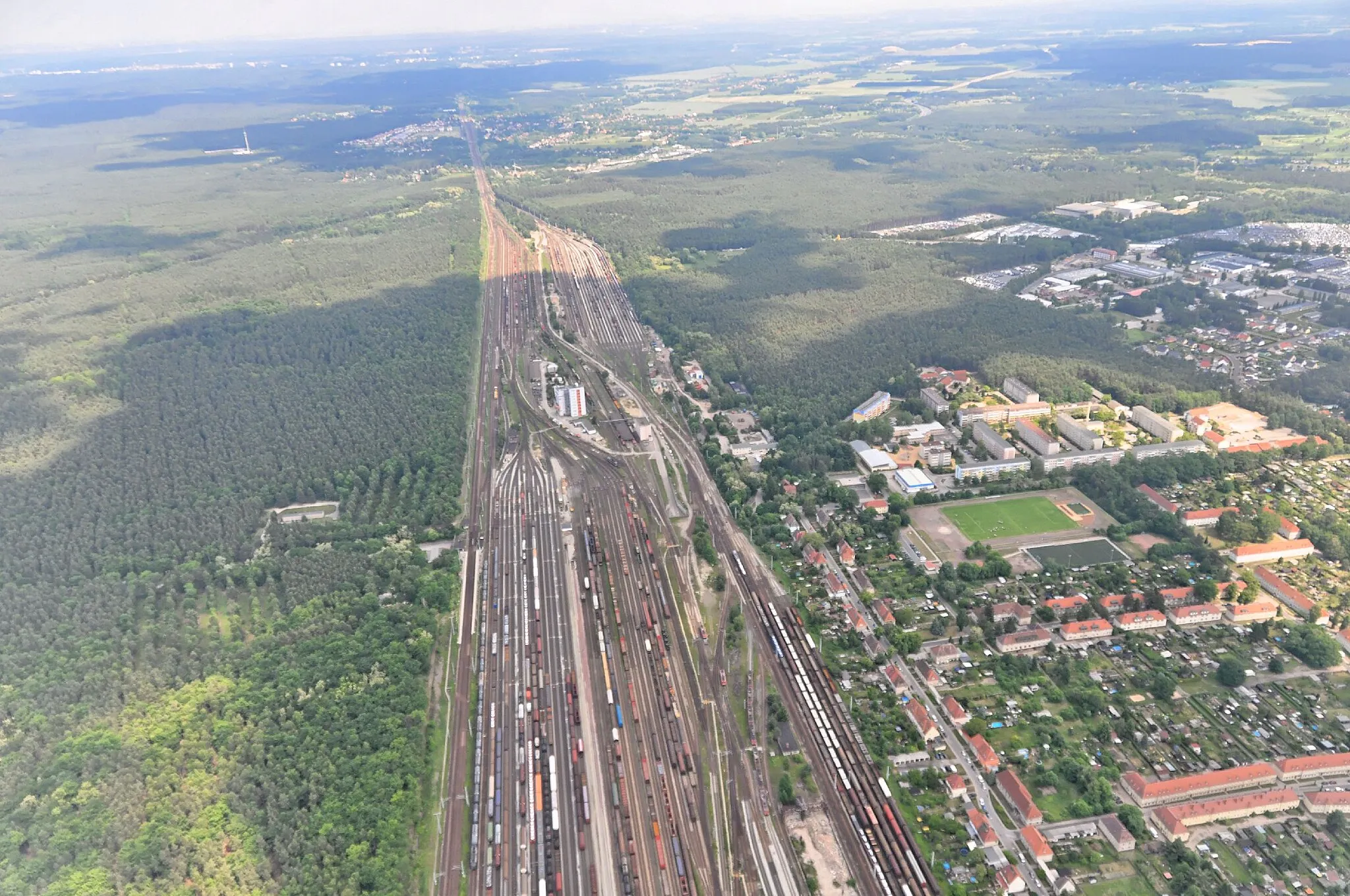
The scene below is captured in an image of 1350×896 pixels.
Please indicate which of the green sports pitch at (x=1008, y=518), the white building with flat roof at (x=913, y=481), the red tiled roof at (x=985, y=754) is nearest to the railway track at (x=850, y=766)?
the red tiled roof at (x=985, y=754)

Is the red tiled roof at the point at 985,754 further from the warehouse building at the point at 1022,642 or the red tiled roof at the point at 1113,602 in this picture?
the red tiled roof at the point at 1113,602

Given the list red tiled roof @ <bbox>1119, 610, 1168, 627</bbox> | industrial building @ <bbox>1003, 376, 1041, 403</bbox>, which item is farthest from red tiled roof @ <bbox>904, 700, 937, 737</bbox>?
industrial building @ <bbox>1003, 376, 1041, 403</bbox>

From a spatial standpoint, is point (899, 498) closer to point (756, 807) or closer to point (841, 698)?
point (841, 698)

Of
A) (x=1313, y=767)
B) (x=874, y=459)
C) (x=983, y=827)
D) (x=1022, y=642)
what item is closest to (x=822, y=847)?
(x=983, y=827)

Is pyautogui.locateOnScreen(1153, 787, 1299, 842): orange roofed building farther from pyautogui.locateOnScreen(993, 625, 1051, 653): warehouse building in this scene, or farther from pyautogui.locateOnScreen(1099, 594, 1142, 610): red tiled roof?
pyautogui.locateOnScreen(1099, 594, 1142, 610): red tiled roof

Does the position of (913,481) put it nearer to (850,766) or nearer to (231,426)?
(850,766)
